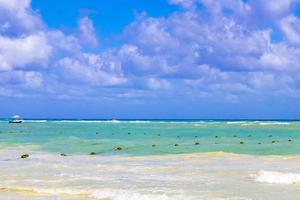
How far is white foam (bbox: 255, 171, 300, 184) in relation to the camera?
729 inches

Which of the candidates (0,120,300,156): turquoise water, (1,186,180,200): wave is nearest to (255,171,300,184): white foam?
(1,186,180,200): wave

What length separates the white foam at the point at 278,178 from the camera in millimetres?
18513

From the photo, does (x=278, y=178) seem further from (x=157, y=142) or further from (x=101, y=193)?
(x=157, y=142)

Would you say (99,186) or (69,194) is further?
(99,186)

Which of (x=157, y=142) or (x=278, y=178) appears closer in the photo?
(x=278, y=178)

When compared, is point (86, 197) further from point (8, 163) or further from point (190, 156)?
point (190, 156)

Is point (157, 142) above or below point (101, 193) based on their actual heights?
above

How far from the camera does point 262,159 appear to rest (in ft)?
90.5

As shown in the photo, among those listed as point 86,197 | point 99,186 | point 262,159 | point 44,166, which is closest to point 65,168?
point 44,166

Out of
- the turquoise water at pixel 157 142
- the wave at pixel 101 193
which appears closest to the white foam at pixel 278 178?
Answer: the wave at pixel 101 193

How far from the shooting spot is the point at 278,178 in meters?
19.0

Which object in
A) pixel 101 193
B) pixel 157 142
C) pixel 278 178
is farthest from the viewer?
pixel 157 142

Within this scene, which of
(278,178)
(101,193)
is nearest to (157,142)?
(278,178)

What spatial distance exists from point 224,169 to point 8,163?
1139 centimetres
